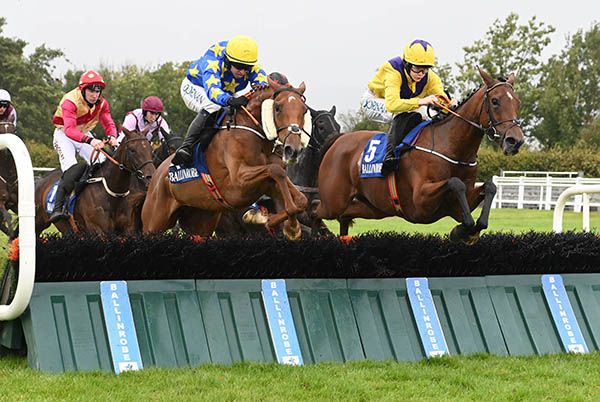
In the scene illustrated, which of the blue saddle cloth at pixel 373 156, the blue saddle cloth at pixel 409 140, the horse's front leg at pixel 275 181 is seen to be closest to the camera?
the horse's front leg at pixel 275 181

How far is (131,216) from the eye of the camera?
8.99 meters

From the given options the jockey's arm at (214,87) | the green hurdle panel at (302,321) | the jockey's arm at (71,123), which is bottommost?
the green hurdle panel at (302,321)

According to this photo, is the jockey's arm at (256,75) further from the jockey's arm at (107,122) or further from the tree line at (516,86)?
the tree line at (516,86)

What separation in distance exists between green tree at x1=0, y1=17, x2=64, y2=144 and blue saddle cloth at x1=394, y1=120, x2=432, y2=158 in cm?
4296

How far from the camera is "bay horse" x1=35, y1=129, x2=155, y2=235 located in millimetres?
8828

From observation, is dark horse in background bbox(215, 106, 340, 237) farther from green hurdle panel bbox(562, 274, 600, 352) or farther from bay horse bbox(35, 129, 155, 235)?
green hurdle panel bbox(562, 274, 600, 352)

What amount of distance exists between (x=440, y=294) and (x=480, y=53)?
45.8 m

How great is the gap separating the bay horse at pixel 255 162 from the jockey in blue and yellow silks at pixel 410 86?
45.7 inches

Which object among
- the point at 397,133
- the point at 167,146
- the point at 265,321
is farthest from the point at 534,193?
the point at 265,321

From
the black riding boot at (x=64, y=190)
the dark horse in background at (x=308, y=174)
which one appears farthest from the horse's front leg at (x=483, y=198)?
the black riding boot at (x=64, y=190)

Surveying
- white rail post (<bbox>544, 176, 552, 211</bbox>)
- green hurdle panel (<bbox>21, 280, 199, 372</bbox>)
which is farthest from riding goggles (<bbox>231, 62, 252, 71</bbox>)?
white rail post (<bbox>544, 176, 552, 211</bbox>)

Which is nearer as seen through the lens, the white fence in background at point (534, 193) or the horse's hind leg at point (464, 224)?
the horse's hind leg at point (464, 224)

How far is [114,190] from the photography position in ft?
29.7

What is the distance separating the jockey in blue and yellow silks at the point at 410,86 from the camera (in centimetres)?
759
